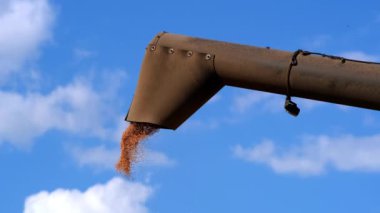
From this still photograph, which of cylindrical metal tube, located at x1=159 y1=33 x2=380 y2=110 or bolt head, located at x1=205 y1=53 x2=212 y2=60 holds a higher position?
bolt head, located at x1=205 y1=53 x2=212 y2=60

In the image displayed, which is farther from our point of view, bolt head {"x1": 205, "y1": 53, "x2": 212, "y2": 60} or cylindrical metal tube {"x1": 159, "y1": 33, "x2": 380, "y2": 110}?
bolt head {"x1": 205, "y1": 53, "x2": 212, "y2": 60}

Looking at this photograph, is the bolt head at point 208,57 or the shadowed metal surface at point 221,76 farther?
the bolt head at point 208,57

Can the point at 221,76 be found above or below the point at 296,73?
above

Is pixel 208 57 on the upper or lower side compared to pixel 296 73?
upper

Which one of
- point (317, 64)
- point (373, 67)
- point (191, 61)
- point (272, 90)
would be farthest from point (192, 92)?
point (373, 67)

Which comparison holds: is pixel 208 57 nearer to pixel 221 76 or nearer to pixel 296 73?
pixel 221 76

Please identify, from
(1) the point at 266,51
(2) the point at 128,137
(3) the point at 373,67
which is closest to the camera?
(3) the point at 373,67

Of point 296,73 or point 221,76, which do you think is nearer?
point 296,73

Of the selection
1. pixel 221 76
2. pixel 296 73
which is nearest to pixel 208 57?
pixel 221 76

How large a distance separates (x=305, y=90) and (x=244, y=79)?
0.43 meters

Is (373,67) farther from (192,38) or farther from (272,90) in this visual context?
(192,38)

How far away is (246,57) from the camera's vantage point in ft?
16.8

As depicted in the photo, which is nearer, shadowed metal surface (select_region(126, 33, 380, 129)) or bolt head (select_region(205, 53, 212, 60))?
shadowed metal surface (select_region(126, 33, 380, 129))

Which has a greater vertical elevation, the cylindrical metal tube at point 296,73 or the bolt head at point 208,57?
the bolt head at point 208,57
